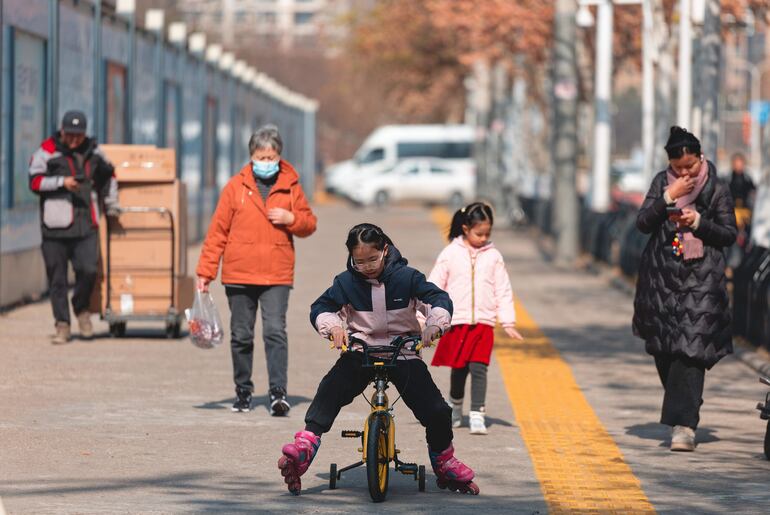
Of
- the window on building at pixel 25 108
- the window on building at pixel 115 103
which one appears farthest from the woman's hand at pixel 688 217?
the window on building at pixel 115 103

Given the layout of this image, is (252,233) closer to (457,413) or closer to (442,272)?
(442,272)

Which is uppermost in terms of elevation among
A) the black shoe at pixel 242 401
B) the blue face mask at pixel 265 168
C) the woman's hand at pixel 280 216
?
the blue face mask at pixel 265 168

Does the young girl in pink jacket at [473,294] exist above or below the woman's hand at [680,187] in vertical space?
below

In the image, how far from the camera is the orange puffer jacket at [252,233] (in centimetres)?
1117

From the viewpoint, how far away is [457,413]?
10.9m

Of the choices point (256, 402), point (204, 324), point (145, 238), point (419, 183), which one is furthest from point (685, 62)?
point (419, 183)

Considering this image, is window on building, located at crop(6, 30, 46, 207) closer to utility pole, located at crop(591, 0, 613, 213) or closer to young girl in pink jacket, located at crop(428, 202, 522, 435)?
young girl in pink jacket, located at crop(428, 202, 522, 435)

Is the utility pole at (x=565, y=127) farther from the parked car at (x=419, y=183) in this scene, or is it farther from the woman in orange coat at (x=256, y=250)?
the parked car at (x=419, y=183)

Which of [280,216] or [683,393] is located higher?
[280,216]

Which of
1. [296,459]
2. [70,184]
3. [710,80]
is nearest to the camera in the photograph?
[296,459]

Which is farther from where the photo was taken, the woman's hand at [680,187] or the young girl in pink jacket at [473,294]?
the young girl in pink jacket at [473,294]

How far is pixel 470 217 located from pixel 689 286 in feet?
4.22

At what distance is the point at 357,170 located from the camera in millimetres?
64562

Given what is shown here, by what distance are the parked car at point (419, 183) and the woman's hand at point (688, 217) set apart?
162 feet
